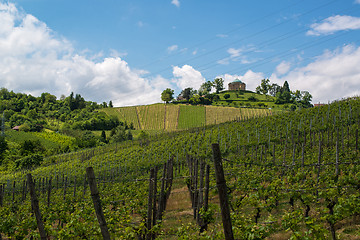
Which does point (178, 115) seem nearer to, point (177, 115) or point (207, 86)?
point (177, 115)

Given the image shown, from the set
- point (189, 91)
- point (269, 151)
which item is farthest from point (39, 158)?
point (189, 91)

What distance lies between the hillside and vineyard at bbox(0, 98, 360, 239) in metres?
35.5

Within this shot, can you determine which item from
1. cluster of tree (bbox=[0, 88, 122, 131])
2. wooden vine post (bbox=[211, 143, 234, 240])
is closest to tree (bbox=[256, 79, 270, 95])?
cluster of tree (bbox=[0, 88, 122, 131])

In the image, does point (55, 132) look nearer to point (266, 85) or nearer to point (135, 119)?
point (135, 119)

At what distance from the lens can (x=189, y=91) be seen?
12712cm

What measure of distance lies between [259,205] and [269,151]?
19.3 meters

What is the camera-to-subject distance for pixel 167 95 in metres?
114

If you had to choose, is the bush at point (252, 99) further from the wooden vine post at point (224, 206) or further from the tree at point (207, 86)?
the wooden vine post at point (224, 206)

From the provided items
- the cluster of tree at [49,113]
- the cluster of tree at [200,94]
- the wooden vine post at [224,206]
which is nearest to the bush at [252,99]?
the cluster of tree at [200,94]

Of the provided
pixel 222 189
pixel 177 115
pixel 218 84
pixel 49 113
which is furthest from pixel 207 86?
pixel 222 189

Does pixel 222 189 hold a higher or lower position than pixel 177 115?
lower

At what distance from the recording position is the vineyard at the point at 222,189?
6.89m

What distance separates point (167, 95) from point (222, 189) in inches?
4330

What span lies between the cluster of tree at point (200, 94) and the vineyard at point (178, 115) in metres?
12.8
